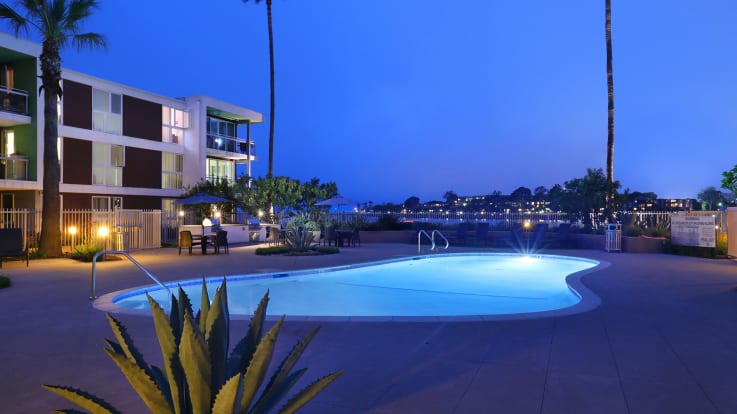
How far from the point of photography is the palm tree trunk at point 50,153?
15.1m

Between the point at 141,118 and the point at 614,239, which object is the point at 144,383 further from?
the point at 141,118

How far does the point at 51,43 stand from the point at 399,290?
495 inches

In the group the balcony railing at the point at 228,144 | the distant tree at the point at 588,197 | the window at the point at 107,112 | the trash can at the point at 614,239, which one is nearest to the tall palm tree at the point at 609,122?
the distant tree at the point at 588,197

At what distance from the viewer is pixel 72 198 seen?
71.3 feet

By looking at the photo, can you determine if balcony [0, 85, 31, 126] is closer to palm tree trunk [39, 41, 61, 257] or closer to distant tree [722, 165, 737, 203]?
palm tree trunk [39, 41, 61, 257]

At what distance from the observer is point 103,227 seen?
Result: 15398 millimetres

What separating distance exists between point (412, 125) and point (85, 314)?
225 ft

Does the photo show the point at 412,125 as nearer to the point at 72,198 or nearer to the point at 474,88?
the point at 474,88

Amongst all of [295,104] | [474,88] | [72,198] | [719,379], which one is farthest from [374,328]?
[295,104]

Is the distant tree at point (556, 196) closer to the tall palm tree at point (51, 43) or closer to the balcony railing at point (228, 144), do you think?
the tall palm tree at point (51, 43)

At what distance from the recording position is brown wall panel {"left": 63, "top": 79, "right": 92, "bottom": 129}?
21000 millimetres

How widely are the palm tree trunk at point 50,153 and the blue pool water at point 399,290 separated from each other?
298 inches

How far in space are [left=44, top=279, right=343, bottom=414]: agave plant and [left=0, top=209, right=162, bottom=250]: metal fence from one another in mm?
14712

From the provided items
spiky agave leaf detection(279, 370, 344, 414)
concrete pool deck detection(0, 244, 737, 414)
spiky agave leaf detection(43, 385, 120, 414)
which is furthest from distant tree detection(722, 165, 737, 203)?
spiky agave leaf detection(43, 385, 120, 414)
